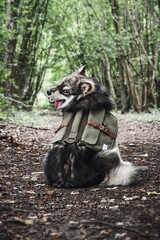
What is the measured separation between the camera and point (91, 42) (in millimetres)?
22922

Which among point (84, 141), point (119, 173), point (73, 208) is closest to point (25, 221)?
point (73, 208)

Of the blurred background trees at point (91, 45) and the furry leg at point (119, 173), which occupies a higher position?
the blurred background trees at point (91, 45)

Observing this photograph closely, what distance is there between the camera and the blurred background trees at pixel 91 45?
17.2m

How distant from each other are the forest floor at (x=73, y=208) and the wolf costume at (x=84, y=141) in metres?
0.14

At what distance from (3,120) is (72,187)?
335 inches

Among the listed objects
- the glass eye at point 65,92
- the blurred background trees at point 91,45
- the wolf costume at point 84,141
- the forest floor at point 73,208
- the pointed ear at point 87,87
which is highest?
the blurred background trees at point 91,45

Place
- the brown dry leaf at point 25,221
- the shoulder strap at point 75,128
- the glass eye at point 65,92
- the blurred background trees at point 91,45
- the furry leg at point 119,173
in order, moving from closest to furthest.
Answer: the brown dry leaf at point 25,221
the furry leg at point 119,173
the shoulder strap at point 75,128
the glass eye at point 65,92
the blurred background trees at point 91,45

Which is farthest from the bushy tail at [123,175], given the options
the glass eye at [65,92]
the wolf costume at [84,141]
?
the glass eye at [65,92]

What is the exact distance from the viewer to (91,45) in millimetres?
23125

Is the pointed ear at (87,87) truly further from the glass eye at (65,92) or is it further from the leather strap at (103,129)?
the leather strap at (103,129)

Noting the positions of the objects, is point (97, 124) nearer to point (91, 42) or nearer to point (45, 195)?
point (45, 195)

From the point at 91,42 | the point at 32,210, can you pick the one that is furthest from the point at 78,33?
the point at 32,210

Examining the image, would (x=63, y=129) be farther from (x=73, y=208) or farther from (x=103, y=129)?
(x=73, y=208)

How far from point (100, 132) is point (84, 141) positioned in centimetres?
26
